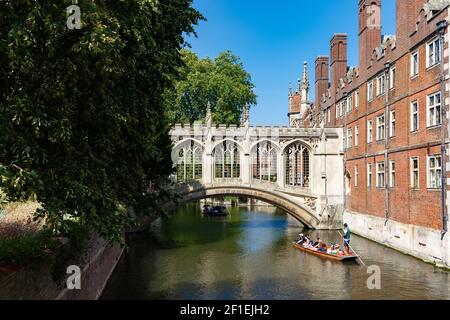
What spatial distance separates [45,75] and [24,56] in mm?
440

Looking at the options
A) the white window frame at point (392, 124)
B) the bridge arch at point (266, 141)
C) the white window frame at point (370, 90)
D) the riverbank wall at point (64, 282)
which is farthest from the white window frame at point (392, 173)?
the riverbank wall at point (64, 282)

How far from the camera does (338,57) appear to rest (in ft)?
109

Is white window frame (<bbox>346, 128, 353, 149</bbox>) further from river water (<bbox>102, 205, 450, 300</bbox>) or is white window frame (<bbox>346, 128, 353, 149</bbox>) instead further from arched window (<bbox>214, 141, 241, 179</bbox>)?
arched window (<bbox>214, 141, 241, 179</bbox>)

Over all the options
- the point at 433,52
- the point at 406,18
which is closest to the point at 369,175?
the point at 406,18

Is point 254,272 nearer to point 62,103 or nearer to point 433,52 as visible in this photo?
point 433,52

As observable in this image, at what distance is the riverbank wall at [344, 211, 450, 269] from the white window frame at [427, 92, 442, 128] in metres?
4.46

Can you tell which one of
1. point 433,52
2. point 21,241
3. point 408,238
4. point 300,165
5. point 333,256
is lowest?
point 333,256

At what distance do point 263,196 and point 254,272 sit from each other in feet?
41.5

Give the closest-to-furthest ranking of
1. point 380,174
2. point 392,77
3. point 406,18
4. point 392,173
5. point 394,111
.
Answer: point 406,18 < point 394,111 < point 392,173 < point 392,77 < point 380,174

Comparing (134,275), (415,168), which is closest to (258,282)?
(134,275)

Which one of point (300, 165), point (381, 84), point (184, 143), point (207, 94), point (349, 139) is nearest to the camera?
point (381, 84)

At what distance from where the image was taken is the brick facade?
60.4 ft

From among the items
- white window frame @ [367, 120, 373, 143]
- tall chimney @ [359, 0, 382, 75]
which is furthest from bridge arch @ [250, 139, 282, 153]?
tall chimney @ [359, 0, 382, 75]

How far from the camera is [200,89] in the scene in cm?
4091
